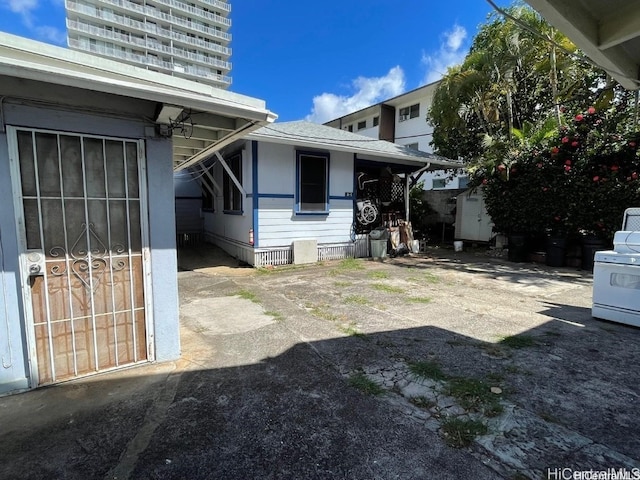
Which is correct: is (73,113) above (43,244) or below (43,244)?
above

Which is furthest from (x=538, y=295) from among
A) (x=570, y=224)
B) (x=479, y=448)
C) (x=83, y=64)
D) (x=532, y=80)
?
(x=532, y=80)

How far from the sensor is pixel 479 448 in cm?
193

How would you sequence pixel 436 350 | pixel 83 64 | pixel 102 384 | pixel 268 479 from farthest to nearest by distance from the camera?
1. pixel 436 350
2. pixel 102 384
3. pixel 83 64
4. pixel 268 479

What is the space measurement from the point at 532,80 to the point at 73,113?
42.6 feet

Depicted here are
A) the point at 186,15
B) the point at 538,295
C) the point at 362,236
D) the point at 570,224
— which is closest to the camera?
the point at 538,295

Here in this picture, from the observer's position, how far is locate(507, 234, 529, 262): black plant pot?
352 inches

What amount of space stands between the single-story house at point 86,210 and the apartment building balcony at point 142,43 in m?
54.1

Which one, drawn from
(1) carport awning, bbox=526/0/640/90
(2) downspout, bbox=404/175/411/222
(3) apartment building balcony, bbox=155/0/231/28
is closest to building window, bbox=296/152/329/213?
(2) downspout, bbox=404/175/411/222

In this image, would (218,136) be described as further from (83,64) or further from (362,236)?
(362,236)

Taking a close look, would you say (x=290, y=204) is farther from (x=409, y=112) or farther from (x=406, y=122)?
(x=409, y=112)

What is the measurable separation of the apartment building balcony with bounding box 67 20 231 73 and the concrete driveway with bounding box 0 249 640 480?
54352 millimetres

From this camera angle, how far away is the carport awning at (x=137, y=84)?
2.02 metres

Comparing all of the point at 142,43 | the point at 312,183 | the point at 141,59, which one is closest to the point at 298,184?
the point at 312,183

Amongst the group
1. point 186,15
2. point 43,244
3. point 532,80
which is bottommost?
point 43,244
